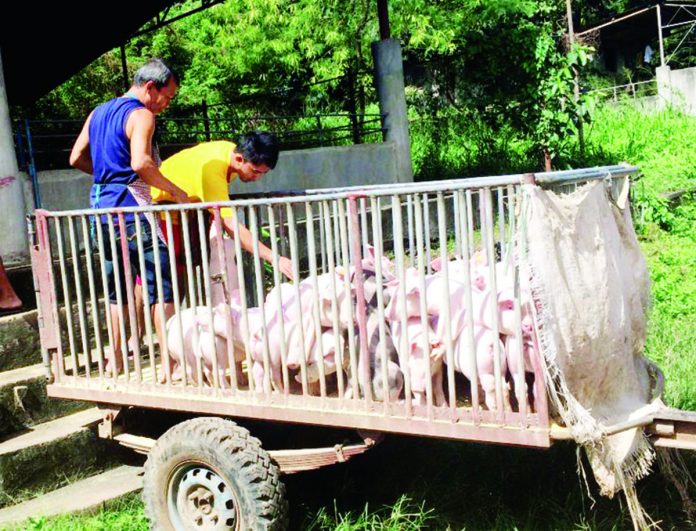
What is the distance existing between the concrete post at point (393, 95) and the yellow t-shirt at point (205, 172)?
6.43 metres

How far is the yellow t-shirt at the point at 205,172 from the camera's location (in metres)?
4.55

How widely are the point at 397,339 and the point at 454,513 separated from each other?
119 centimetres

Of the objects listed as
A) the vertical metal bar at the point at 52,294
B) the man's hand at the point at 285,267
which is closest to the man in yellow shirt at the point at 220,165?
the man's hand at the point at 285,267

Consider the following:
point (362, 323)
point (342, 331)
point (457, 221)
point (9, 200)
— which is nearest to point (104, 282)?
point (342, 331)

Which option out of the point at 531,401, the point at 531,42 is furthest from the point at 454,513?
the point at 531,42

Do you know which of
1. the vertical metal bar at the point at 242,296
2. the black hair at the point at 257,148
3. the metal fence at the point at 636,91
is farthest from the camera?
the metal fence at the point at 636,91

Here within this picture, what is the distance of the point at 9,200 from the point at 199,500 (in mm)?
3455

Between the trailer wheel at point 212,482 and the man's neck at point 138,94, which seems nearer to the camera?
the trailer wheel at point 212,482

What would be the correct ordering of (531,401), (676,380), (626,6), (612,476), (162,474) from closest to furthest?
1. (612,476)
2. (531,401)
3. (162,474)
4. (676,380)
5. (626,6)

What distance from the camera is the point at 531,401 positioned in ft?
11.6

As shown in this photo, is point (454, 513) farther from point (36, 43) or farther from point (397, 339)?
point (36, 43)

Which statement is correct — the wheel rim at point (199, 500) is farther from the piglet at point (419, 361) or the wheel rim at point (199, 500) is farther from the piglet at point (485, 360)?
the piglet at point (485, 360)

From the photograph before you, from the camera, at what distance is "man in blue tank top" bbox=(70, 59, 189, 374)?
4305 millimetres

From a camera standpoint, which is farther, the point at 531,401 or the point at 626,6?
the point at 626,6
